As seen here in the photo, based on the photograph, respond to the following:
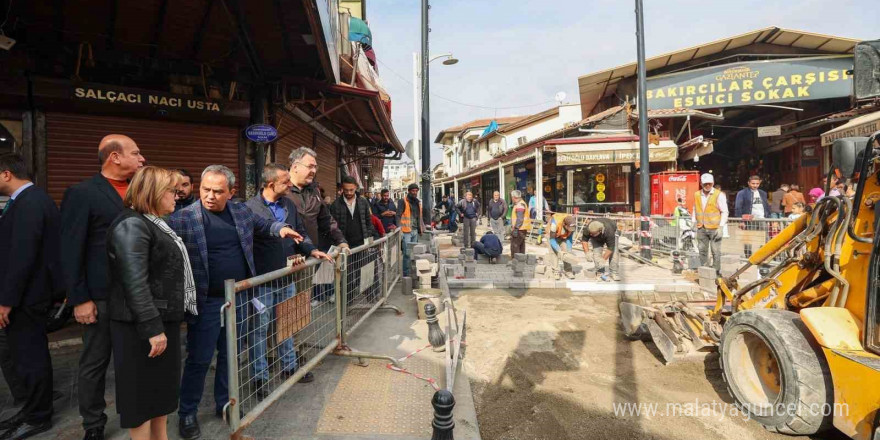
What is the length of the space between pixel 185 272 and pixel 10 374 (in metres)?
1.66

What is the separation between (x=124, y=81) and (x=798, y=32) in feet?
64.9

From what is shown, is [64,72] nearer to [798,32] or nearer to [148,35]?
[148,35]

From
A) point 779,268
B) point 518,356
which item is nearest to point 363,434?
point 518,356

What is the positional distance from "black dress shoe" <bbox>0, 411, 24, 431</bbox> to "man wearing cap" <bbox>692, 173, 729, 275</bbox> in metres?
9.32

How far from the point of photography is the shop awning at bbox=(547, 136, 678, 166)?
14.6 metres

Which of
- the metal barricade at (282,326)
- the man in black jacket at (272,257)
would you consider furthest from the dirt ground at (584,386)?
the man in black jacket at (272,257)

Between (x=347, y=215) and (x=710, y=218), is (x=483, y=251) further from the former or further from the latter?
(x=347, y=215)

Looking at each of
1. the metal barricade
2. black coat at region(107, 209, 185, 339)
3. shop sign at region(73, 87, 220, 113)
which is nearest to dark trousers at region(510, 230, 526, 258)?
the metal barricade

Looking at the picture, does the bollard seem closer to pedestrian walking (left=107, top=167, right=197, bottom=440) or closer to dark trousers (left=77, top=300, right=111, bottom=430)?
pedestrian walking (left=107, top=167, right=197, bottom=440)

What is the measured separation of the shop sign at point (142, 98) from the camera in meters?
5.21

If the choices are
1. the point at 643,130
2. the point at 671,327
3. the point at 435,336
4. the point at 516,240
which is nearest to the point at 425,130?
the point at 516,240

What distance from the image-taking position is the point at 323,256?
11.7 ft

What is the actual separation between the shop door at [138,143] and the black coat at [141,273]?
4.52m

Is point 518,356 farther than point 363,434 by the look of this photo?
Yes
